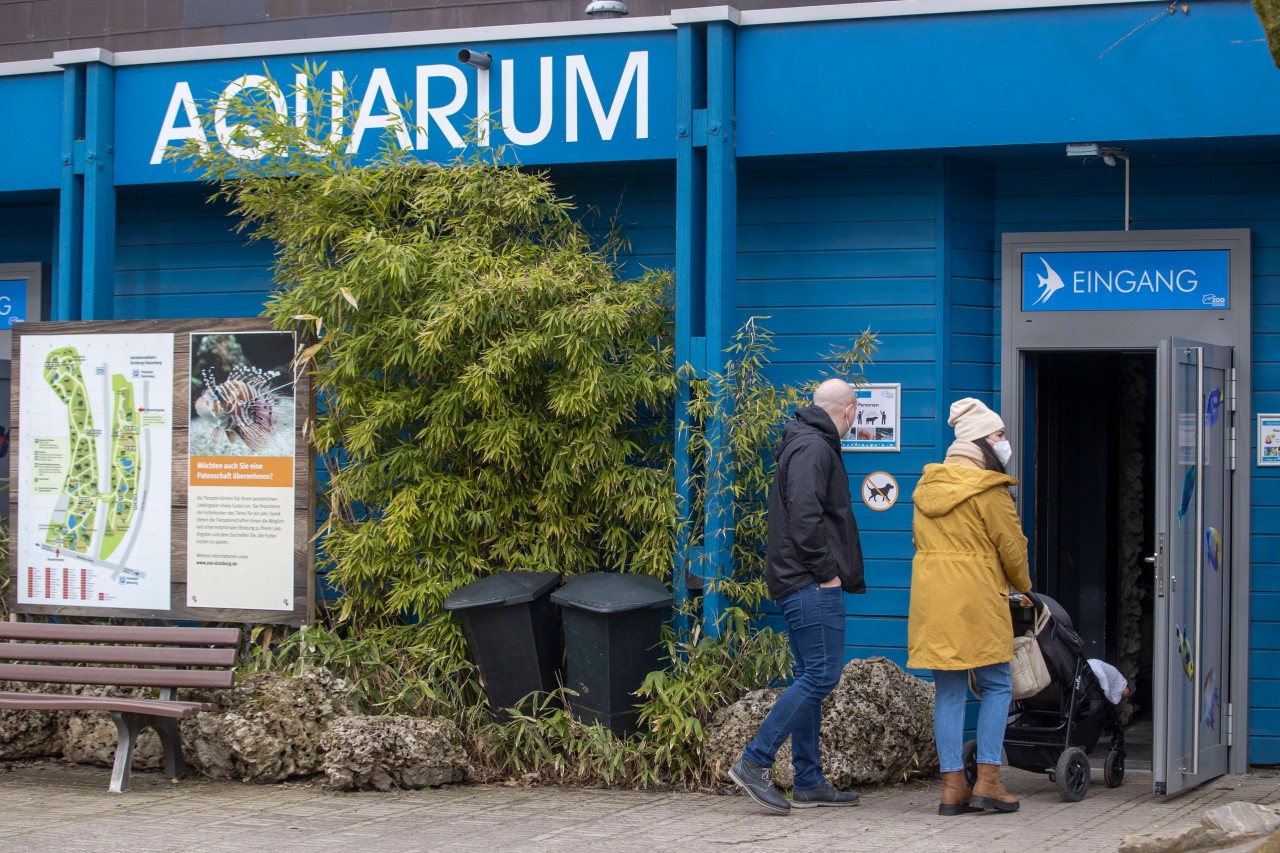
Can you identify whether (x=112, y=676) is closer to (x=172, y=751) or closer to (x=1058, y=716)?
(x=172, y=751)

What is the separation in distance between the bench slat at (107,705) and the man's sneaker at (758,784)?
8.43 feet

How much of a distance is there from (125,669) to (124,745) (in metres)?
0.42

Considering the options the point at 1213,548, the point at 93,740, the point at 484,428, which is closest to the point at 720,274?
the point at 484,428

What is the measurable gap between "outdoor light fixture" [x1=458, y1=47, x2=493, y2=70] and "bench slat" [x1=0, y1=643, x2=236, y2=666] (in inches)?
129

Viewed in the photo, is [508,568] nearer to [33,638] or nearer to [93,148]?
[33,638]

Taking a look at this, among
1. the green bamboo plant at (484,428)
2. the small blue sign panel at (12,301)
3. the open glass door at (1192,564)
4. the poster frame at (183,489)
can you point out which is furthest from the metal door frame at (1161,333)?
the small blue sign panel at (12,301)

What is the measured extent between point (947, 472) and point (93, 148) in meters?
5.31

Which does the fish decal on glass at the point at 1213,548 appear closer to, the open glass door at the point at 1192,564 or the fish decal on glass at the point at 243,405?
the open glass door at the point at 1192,564

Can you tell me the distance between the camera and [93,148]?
28.7 ft

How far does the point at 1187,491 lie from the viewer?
699 centimetres

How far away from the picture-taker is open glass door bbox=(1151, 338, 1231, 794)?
266 inches

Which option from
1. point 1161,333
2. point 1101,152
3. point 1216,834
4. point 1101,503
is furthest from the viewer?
point 1101,503

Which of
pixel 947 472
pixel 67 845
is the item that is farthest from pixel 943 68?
pixel 67 845

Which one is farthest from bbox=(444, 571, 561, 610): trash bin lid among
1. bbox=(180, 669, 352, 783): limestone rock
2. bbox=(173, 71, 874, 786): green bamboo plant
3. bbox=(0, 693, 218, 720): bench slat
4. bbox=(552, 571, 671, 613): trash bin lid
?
bbox=(0, 693, 218, 720): bench slat
